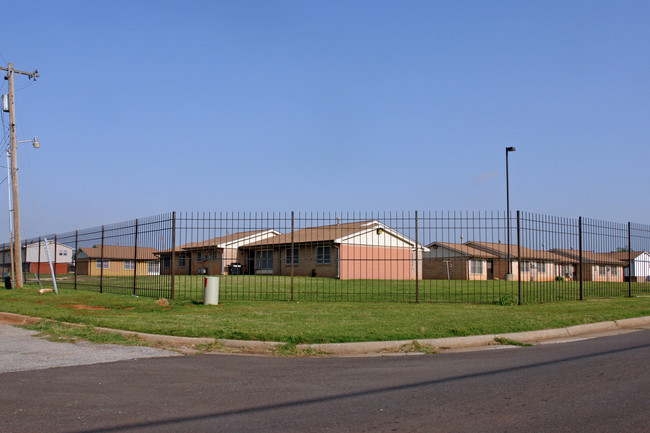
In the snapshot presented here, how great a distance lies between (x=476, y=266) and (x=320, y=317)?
36.6 metres

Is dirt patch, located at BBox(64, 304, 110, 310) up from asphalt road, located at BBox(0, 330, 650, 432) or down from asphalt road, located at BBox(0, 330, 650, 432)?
up

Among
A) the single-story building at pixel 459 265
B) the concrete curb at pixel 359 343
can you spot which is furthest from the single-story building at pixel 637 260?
the single-story building at pixel 459 265

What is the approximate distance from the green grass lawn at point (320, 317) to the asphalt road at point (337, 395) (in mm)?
1424

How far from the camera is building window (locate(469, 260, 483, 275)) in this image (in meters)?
44.7

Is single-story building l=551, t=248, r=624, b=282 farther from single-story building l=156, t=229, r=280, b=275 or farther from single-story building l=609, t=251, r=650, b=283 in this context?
single-story building l=156, t=229, r=280, b=275

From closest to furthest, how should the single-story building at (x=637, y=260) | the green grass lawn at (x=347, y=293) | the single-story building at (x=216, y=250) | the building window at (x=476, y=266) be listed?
the green grass lawn at (x=347, y=293), the single-story building at (x=637, y=260), the single-story building at (x=216, y=250), the building window at (x=476, y=266)

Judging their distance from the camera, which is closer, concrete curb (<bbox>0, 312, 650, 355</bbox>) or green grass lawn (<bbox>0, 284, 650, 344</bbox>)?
concrete curb (<bbox>0, 312, 650, 355</bbox>)

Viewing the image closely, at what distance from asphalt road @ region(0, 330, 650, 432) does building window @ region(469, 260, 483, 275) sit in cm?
Answer: 3703

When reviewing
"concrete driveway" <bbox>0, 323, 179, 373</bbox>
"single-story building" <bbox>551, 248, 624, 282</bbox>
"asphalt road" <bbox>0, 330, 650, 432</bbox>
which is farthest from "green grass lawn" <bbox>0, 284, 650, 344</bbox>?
Result: "single-story building" <bbox>551, 248, 624, 282</bbox>

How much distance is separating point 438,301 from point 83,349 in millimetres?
10515

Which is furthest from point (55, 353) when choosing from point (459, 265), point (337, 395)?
point (459, 265)

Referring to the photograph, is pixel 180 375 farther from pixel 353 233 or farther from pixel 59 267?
pixel 59 267

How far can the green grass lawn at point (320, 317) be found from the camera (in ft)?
31.8

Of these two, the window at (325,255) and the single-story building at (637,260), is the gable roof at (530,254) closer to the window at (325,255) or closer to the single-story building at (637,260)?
the single-story building at (637,260)
